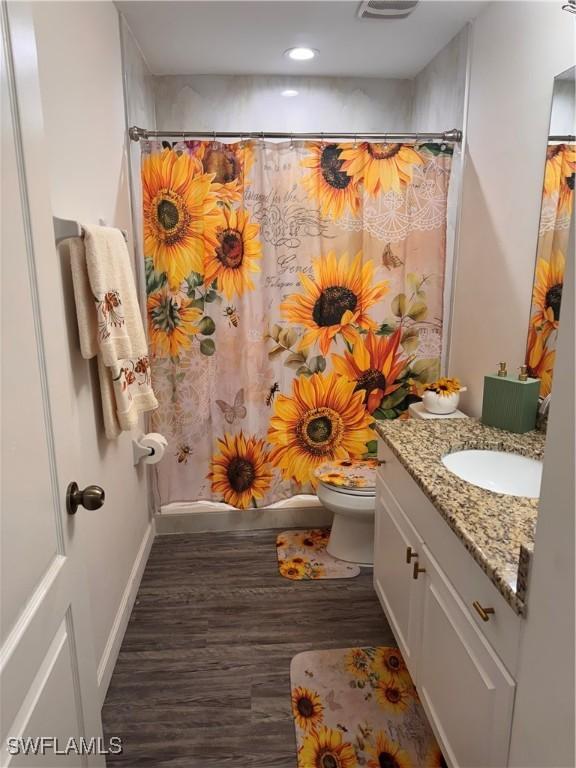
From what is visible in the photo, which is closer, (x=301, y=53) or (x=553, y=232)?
(x=553, y=232)

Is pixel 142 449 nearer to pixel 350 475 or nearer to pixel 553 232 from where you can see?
pixel 350 475

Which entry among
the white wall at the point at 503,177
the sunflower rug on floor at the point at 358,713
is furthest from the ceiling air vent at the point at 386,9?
the sunflower rug on floor at the point at 358,713

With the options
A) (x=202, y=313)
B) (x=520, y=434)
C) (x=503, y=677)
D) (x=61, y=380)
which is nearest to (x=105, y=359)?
(x=61, y=380)

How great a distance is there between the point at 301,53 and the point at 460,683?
8.88 ft

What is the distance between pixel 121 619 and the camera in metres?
2.02

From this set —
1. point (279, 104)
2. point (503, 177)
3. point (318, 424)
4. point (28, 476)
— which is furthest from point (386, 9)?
point (28, 476)

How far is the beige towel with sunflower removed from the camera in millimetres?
1509

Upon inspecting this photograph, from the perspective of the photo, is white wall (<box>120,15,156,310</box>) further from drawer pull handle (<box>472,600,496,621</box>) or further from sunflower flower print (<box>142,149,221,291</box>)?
drawer pull handle (<box>472,600,496,621</box>)

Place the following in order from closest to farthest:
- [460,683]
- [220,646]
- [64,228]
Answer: [460,683] → [64,228] → [220,646]

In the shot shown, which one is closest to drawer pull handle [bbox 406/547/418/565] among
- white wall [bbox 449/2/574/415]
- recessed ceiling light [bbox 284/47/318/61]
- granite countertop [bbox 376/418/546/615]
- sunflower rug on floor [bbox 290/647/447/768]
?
granite countertop [bbox 376/418/546/615]

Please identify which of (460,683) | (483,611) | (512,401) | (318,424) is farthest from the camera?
(318,424)

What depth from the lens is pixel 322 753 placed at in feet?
5.17

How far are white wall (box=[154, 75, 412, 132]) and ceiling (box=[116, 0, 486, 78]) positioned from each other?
0.07m

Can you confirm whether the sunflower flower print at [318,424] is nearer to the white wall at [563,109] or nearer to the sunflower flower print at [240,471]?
the sunflower flower print at [240,471]
